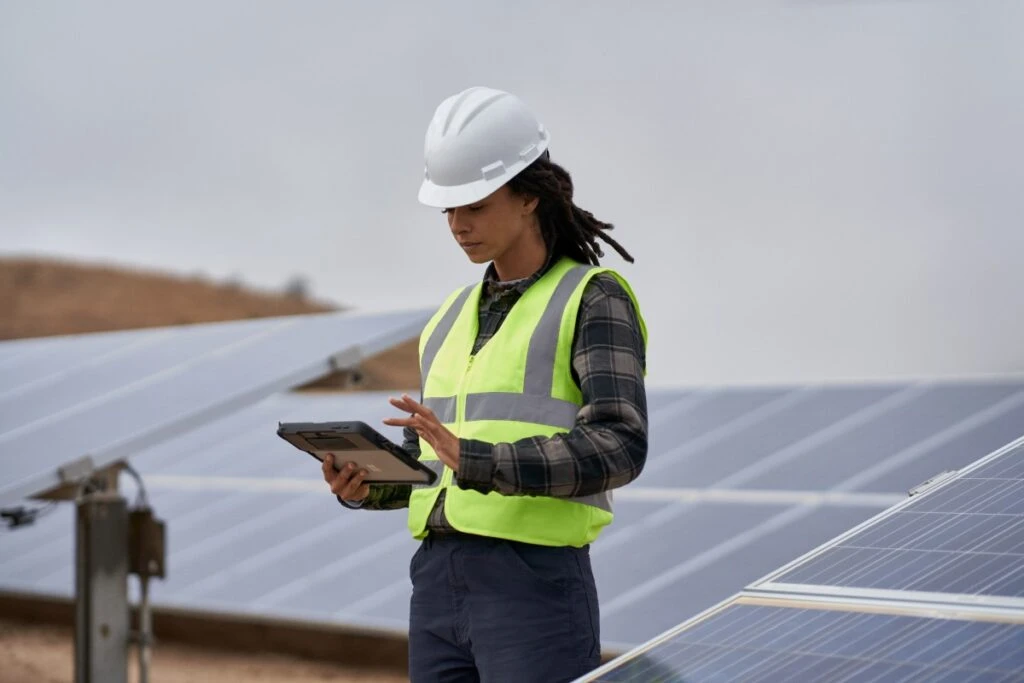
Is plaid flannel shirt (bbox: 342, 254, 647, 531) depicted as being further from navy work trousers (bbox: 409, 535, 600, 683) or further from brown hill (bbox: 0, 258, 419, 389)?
A: brown hill (bbox: 0, 258, 419, 389)

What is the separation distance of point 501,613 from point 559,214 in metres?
0.87

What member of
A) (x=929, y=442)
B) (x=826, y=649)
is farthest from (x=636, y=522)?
(x=826, y=649)

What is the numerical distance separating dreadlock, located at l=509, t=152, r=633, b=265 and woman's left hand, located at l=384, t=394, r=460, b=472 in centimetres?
58

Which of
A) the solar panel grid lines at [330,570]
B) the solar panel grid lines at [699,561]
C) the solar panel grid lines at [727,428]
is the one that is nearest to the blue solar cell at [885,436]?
the solar panel grid lines at [699,561]

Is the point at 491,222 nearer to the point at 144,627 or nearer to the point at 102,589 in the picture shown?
the point at 102,589

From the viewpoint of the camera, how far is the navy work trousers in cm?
284

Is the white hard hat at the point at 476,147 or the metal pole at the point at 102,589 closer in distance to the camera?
the white hard hat at the point at 476,147

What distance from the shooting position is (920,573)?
2.82 meters

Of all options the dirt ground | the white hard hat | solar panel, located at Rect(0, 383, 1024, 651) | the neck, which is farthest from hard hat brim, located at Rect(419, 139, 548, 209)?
the dirt ground

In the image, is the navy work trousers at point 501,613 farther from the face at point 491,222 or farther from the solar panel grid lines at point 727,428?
the solar panel grid lines at point 727,428

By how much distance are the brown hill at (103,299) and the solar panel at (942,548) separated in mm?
42847

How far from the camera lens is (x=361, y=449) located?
2855mm

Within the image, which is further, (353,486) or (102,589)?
(102,589)

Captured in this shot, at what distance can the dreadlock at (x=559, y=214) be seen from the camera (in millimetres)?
3057
